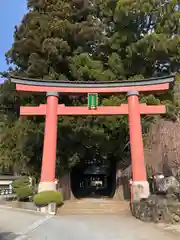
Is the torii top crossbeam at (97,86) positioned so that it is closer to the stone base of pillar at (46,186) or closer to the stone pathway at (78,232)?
the stone base of pillar at (46,186)

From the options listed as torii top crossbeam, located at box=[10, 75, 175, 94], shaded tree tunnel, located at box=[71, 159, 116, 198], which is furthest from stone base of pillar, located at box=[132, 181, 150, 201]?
shaded tree tunnel, located at box=[71, 159, 116, 198]

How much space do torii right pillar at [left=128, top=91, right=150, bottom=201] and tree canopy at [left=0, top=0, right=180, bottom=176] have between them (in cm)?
220

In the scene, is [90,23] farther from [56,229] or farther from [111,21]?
[56,229]

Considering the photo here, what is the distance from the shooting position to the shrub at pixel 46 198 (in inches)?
529

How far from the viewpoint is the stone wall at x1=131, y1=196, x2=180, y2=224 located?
10148 millimetres

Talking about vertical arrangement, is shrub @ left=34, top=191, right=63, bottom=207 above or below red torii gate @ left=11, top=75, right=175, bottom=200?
below

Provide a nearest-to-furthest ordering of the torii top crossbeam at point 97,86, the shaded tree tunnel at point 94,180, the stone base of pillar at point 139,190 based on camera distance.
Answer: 1. the stone base of pillar at point 139,190
2. the torii top crossbeam at point 97,86
3. the shaded tree tunnel at point 94,180

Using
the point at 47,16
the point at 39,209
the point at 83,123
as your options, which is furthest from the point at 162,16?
the point at 39,209

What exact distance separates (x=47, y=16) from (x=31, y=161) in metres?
9.33

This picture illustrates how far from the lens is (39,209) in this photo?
13594 mm

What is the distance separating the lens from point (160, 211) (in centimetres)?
1042

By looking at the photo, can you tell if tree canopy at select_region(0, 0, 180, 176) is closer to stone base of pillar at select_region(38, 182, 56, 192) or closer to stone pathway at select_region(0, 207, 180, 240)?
stone base of pillar at select_region(38, 182, 56, 192)

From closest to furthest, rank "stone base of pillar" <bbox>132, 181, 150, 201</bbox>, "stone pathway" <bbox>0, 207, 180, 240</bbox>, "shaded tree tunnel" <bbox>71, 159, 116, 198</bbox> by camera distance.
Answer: "stone pathway" <bbox>0, 207, 180, 240</bbox> → "stone base of pillar" <bbox>132, 181, 150, 201</bbox> → "shaded tree tunnel" <bbox>71, 159, 116, 198</bbox>

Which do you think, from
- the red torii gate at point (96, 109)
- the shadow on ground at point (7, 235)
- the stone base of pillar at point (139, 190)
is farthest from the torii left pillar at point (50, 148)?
the shadow on ground at point (7, 235)
